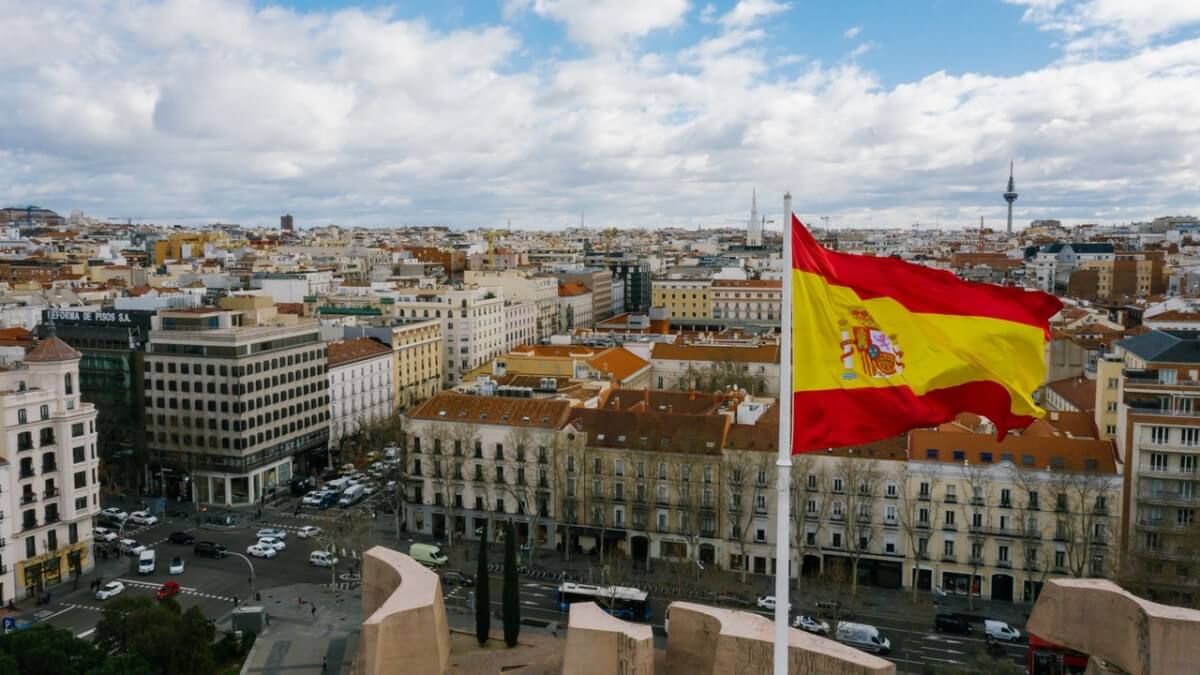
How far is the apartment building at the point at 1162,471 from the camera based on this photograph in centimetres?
4931

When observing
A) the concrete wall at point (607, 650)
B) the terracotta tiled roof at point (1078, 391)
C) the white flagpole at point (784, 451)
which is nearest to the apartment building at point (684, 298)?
the terracotta tiled roof at point (1078, 391)

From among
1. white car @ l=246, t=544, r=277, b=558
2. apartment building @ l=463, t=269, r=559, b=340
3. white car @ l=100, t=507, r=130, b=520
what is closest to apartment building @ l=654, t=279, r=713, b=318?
apartment building @ l=463, t=269, r=559, b=340

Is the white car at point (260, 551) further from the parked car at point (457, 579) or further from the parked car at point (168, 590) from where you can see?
the parked car at point (457, 579)

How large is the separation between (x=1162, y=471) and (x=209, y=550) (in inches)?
2166

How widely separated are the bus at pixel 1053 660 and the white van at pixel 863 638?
293 inches

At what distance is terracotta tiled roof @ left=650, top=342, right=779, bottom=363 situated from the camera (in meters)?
97.0

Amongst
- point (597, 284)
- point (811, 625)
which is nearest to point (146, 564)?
point (811, 625)

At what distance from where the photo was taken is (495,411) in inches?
2489

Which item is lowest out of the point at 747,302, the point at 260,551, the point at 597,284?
the point at 260,551

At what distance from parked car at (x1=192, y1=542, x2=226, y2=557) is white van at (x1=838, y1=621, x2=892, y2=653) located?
37676 mm

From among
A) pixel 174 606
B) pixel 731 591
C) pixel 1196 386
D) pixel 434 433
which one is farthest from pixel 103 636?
pixel 1196 386

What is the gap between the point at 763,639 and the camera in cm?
2672

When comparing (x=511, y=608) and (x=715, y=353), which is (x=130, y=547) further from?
(x=715, y=353)

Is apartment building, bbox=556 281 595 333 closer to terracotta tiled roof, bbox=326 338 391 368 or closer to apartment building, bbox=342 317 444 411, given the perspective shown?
apartment building, bbox=342 317 444 411
